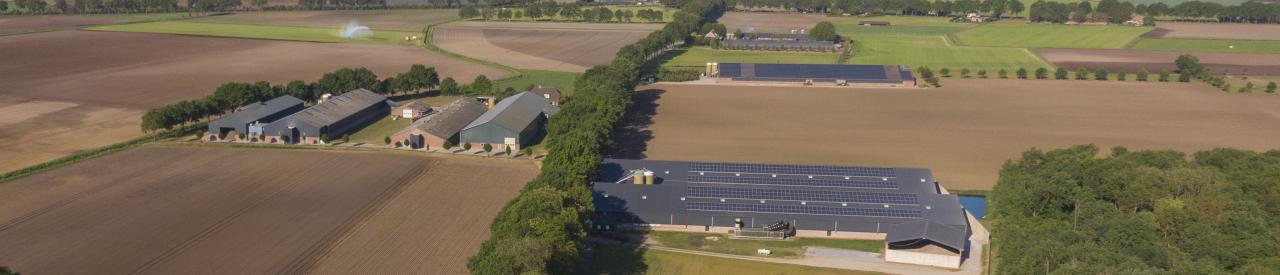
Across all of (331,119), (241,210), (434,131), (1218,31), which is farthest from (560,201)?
(1218,31)

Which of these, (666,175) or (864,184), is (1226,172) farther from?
(666,175)

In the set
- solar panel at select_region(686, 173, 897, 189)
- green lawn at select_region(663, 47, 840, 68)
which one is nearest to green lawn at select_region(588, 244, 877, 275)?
solar panel at select_region(686, 173, 897, 189)

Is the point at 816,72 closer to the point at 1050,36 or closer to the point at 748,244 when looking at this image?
the point at 748,244

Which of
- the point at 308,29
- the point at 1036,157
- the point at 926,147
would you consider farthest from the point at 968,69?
the point at 308,29

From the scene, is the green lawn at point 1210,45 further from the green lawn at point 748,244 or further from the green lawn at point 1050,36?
the green lawn at point 748,244

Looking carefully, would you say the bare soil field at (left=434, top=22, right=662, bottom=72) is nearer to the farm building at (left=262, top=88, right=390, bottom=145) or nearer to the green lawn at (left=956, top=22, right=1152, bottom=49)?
the farm building at (left=262, top=88, right=390, bottom=145)

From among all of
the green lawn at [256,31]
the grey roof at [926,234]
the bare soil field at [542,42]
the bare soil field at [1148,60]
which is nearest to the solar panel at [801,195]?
the grey roof at [926,234]
